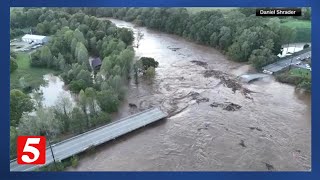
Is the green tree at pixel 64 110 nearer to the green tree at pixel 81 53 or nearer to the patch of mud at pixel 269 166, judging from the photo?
the green tree at pixel 81 53

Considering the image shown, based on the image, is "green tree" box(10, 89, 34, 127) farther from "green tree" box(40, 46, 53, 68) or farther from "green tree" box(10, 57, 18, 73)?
"green tree" box(40, 46, 53, 68)

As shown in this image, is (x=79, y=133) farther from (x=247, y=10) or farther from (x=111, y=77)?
(x=247, y=10)

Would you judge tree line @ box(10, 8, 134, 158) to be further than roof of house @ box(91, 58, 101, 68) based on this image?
No

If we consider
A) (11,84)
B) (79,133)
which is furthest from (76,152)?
(11,84)

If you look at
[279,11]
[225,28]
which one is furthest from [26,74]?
[279,11]

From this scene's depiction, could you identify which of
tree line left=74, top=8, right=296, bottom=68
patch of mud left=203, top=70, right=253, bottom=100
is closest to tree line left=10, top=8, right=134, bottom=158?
tree line left=74, top=8, right=296, bottom=68

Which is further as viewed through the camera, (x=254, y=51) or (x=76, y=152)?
(x=254, y=51)
